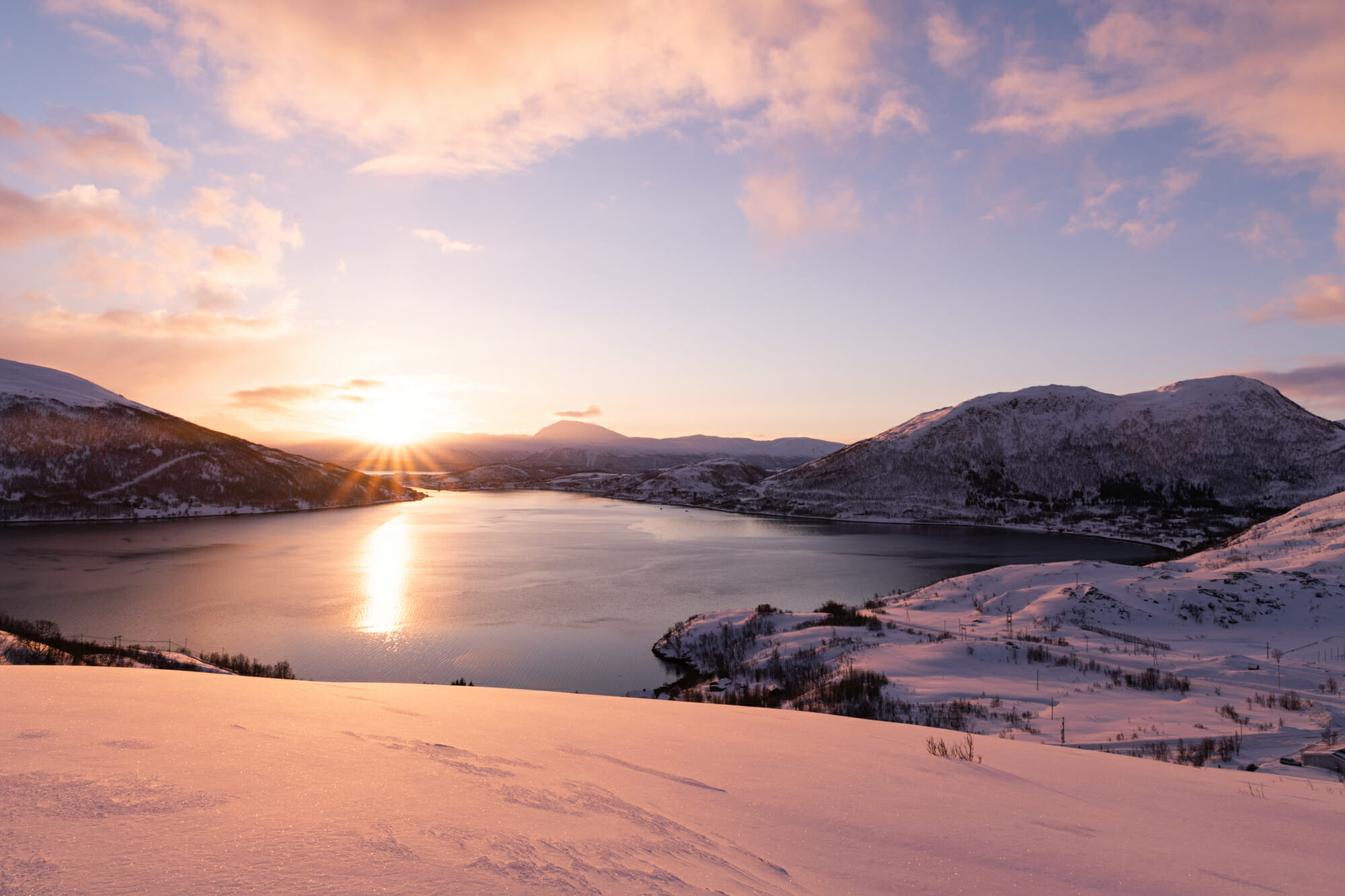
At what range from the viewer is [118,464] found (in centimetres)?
10875

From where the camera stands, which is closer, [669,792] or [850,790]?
[669,792]

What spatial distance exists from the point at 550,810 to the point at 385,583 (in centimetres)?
5132

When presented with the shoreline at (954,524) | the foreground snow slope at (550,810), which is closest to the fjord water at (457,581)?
the shoreline at (954,524)

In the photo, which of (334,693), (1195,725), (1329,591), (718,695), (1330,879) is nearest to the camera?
(1330,879)

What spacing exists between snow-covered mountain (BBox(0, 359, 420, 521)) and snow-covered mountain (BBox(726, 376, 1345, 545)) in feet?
333

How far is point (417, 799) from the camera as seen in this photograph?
10.6 feet

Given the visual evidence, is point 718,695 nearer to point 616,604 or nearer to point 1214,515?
point 616,604

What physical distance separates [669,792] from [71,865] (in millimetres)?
3082

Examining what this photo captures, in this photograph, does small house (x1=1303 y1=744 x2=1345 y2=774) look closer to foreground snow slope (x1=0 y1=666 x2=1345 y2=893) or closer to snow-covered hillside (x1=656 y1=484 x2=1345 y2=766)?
snow-covered hillside (x1=656 y1=484 x2=1345 y2=766)

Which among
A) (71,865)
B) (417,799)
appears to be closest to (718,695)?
(417,799)

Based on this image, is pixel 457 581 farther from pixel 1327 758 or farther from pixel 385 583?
pixel 1327 758

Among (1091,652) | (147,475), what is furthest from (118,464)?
(1091,652)

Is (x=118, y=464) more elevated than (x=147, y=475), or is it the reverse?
(x=118, y=464)

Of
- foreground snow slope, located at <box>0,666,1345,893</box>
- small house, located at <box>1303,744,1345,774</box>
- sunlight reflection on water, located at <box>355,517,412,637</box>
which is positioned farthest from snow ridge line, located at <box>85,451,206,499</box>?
small house, located at <box>1303,744,1345,774</box>
